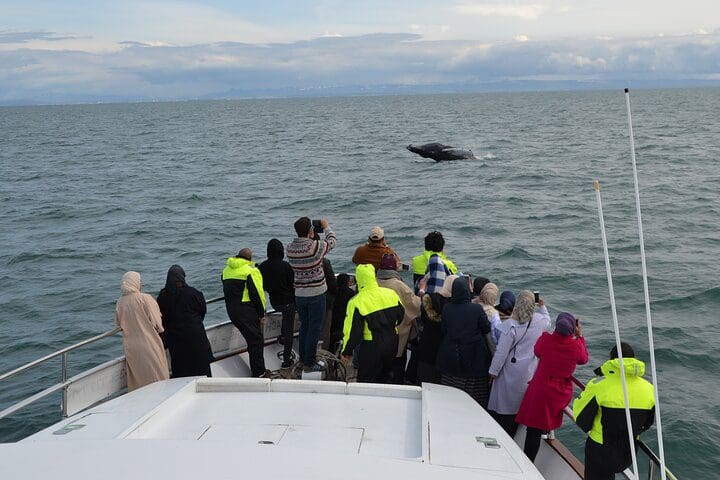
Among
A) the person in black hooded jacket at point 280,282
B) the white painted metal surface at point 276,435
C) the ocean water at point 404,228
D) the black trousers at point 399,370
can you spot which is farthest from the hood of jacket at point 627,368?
the ocean water at point 404,228

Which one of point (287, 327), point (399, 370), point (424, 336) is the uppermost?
point (424, 336)

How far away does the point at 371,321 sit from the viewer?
263 inches

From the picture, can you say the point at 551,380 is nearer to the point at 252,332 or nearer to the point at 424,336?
the point at 424,336

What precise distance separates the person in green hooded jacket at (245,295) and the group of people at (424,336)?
12mm

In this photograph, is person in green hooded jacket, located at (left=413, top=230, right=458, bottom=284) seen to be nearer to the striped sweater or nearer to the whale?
the striped sweater

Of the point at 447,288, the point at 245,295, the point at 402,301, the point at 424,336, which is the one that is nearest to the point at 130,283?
the point at 245,295

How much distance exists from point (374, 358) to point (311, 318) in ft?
4.93

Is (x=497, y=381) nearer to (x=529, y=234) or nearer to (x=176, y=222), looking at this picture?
(x=529, y=234)

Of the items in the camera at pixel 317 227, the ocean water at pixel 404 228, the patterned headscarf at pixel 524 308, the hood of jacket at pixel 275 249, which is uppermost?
the camera at pixel 317 227

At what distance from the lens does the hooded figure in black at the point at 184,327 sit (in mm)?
7312

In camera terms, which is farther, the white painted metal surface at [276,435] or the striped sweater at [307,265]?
the striped sweater at [307,265]

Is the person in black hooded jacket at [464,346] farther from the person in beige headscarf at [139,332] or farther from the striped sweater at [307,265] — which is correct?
the person in beige headscarf at [139,332]

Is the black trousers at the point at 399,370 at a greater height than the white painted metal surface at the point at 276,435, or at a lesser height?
lesser

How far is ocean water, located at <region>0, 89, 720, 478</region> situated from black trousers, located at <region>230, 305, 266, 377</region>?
4536 mm
